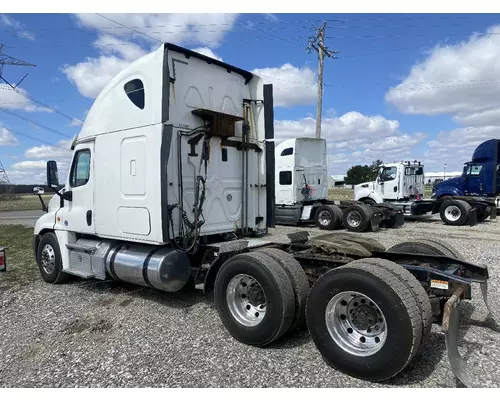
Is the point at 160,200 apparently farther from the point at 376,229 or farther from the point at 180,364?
the point at 376,229

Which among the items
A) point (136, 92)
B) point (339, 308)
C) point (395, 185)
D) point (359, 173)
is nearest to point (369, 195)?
point (395, 185)

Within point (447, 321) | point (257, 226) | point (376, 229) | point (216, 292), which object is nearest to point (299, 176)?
point (376, 229)

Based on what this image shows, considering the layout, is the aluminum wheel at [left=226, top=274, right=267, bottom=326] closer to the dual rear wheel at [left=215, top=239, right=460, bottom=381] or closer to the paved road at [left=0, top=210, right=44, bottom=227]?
the dual rear wheel at [left=215, top=239, right=460, bottom=381]

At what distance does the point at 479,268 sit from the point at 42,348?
4848mm

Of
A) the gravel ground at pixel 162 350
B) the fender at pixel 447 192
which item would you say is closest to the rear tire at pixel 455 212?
the fender at pixel 447 192

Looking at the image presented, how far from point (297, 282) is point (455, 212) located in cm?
1570

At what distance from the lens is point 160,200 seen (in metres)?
5.40

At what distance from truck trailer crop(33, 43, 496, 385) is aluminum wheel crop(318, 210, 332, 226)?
9.77 m

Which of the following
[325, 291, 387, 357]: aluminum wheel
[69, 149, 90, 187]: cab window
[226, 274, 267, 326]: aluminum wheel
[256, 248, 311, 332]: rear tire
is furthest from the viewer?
[69, 149, 90, 187]: cab window

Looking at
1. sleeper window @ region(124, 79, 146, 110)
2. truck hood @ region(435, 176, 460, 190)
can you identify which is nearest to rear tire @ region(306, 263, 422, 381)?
sleeper window @ region(124, 79, 146, 110)

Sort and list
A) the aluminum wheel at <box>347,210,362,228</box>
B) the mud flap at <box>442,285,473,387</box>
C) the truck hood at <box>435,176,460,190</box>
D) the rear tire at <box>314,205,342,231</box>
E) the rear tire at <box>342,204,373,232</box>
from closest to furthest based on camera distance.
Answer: the mud flap at <box>442,285,473,387</box>
the rear tire at <box>342,204,373,232</box>
the aluminum wheel at <box>347,210,362,228</box>
the rear tire at <box>314,205,342,231</box>
the truck hood at <box>435,176,460,190</box>

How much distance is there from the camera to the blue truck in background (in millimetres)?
18891

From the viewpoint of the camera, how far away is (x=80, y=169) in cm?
688

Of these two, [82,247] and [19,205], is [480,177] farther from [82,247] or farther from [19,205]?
[19,205]
